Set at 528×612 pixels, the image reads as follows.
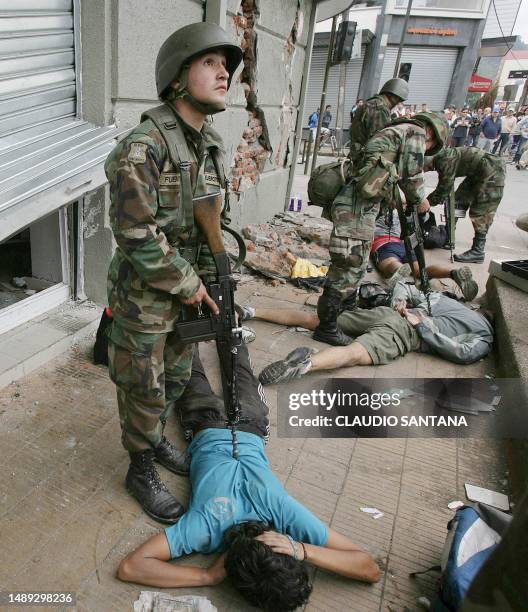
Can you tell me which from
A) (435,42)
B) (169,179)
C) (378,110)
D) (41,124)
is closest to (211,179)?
(169,179)

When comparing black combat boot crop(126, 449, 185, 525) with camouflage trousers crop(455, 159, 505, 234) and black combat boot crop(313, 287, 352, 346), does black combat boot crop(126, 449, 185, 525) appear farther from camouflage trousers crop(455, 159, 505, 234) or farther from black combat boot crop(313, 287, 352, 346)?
camouflage trousers crop(455, 159, 505, 234)

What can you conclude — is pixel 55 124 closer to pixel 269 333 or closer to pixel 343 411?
pixel 269 333

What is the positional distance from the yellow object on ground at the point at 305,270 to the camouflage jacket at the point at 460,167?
78.1 inches

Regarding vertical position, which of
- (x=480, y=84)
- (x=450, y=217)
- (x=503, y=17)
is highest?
(x=503, y=17)

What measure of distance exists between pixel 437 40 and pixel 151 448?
2171cm

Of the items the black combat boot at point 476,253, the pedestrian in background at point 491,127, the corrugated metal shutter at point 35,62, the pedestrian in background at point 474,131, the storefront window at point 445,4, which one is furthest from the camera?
the storefront window at point 445,4

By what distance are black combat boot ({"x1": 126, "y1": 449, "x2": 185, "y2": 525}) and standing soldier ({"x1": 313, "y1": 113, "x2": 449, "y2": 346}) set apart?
76.2 inches

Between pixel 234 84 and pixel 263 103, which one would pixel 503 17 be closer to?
pixel 263 103

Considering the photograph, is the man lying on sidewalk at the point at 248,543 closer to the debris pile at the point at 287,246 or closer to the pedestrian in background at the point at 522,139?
the debris pile at the point at 287,246

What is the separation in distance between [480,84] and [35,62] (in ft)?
90.1

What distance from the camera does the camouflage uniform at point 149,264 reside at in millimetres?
1564

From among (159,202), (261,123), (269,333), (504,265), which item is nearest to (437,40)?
(261,123)

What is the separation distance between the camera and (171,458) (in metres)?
2.23

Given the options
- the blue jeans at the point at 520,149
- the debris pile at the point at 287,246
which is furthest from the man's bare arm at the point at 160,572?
the blue jeans at the point at 520,149
